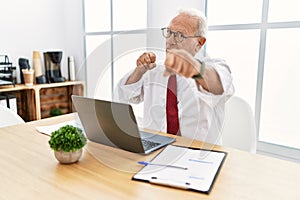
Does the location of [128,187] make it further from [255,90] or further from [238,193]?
[255,90]

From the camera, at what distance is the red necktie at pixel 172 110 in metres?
1.21

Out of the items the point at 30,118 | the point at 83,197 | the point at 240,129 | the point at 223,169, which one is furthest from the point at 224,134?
the point at 30,118

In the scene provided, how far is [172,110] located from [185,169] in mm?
400

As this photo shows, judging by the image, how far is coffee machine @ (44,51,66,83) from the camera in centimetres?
305

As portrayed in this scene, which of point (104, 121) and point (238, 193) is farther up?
point (104, 121)

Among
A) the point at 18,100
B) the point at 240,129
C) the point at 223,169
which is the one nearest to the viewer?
the point at 223,169

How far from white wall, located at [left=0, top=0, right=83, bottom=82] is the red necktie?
2.27m

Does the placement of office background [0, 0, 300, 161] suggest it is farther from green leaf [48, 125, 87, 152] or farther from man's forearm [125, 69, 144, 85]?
green leaf [48, 125, 87, 152]

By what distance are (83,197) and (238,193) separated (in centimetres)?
42

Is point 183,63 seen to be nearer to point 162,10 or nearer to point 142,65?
point 142,65

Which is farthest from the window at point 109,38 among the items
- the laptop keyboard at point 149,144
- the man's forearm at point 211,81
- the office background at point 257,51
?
the man's forearm at point 211,81

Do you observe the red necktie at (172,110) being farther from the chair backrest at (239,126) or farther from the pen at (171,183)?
the pen at (171,183)

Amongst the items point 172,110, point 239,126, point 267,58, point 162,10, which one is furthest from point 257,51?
point 172,110

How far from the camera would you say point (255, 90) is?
196 centimetres
